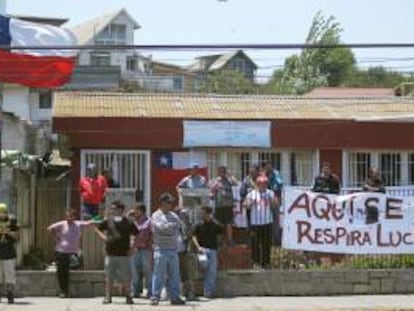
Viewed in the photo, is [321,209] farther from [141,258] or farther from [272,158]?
[272,158]

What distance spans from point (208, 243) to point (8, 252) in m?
3.70

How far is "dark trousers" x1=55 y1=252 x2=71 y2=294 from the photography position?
18.6 metres

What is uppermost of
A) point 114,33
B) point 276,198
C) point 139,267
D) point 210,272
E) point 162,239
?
point 114,33

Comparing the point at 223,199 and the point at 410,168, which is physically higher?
the point at 410,168

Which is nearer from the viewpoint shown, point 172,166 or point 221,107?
point 172,166

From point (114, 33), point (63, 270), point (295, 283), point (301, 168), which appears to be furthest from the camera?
point (114, 33)

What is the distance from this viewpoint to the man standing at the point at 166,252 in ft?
59.8

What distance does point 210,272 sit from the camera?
19.0 m

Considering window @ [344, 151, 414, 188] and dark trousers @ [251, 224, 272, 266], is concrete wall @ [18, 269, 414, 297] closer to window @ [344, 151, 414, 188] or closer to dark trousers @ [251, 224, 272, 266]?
dark trousers @ [251, 224, 272, 266]

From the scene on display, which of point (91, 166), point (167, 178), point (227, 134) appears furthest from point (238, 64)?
point (91, 166)

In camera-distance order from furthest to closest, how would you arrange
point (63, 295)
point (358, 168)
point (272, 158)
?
point (358, 168)
point (272, 158)
point (63, 295)

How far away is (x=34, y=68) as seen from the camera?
20516 mm

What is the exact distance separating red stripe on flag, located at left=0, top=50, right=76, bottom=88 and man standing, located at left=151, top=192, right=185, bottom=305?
380 centimetres

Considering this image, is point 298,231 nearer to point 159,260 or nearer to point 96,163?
point 159,260
